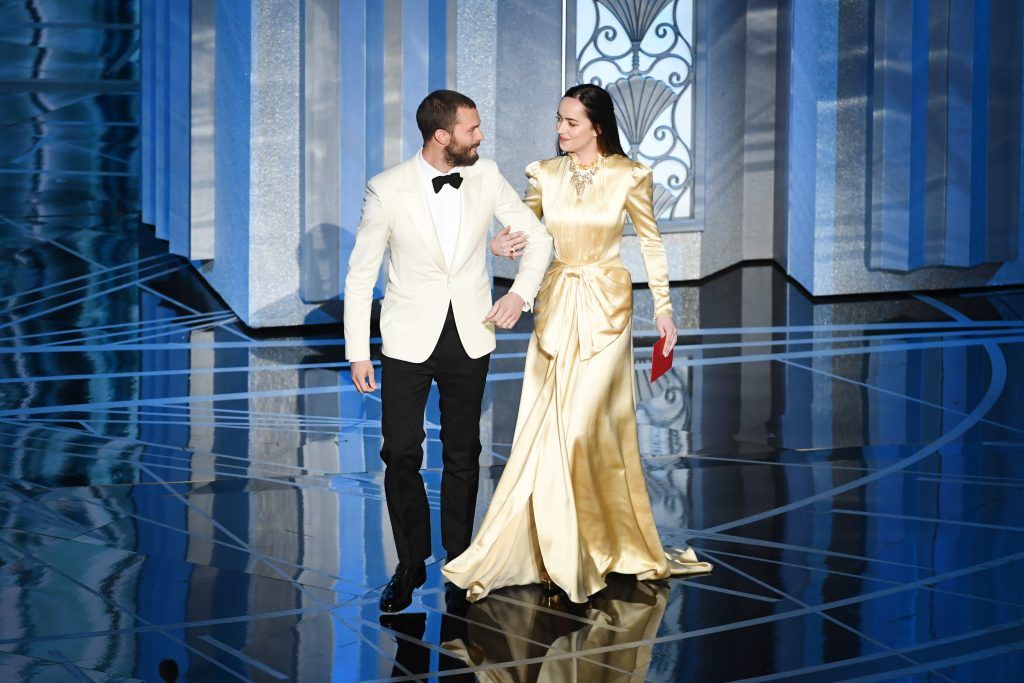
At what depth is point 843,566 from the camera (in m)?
4.07

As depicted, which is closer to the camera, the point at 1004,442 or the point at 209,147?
the point at 1004,442

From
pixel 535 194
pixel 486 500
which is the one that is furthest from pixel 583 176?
pixel 486 500

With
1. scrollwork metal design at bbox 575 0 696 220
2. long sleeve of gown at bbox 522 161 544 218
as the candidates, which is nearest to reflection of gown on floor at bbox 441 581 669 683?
long sleeve of gown at bbox 522 161 544 218

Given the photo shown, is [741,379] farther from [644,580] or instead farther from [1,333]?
[1,333]

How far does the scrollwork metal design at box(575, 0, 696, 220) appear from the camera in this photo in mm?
9508

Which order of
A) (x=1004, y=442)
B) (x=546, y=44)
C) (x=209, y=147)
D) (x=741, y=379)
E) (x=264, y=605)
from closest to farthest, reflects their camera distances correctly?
Result: 1. (x=264, y=605)
2. (x=1004, y=442)
3. (x=741, y=379)
4. (x=209, y=147)
5. (x=546, y=44)

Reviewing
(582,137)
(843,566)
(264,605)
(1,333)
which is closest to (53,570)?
(264,605)

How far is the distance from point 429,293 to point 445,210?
0.23 m

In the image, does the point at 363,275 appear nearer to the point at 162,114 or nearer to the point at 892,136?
the point at 892,136

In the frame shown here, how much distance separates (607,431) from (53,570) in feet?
5.27

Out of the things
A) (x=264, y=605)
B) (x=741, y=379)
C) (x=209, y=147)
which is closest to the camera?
(x=264, y=605)

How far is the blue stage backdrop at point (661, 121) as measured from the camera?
7.68 metres

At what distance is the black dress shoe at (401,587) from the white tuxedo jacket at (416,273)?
59cm

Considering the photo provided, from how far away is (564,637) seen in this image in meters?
3.56
